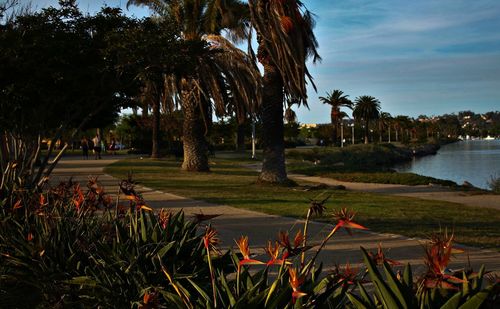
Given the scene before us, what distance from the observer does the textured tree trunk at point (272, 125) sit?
63.1 feet

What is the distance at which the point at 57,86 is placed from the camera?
33.1 ft

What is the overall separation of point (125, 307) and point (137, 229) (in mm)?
1175

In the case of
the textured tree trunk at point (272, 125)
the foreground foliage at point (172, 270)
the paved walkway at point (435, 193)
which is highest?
the textured tree trunk at point (272, 125)

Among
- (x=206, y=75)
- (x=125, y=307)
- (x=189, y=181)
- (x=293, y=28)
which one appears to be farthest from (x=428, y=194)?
(x=125, y=307)

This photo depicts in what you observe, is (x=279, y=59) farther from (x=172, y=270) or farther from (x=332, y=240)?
(x=172, y=270)

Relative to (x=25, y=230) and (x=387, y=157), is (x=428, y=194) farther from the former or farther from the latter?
(x=387, y=157)

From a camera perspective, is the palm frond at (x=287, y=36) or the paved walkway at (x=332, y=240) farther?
the palm frond at (x=287, y=36)

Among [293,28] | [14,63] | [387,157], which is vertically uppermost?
[293,28]

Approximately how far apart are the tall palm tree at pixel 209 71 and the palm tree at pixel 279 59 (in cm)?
509

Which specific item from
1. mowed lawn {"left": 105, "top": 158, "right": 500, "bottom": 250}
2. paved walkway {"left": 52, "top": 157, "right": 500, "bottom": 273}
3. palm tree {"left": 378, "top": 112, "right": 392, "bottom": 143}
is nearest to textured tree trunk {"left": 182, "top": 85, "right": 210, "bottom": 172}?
mowed lawn {"left": 105, "top": 158, "right": 500, "bottom": 250}

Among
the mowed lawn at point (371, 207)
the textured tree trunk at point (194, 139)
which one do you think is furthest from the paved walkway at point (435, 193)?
the textured tree trunk at point (194, 139)

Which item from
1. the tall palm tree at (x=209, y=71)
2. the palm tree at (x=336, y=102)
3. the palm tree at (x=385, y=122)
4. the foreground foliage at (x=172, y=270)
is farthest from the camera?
the palm tree at (x=385, y=122)

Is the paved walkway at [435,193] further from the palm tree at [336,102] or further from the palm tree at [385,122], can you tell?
the palm tree at [385,122]

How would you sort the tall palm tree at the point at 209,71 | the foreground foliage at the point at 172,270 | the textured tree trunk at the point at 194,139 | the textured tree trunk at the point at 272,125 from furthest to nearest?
the textured tree trunk at the point at 194,139
the tall palm tree at the point at 209,71
the textured tree trunk at the point at 272,125
the foreground foliage at the point at 172,270
